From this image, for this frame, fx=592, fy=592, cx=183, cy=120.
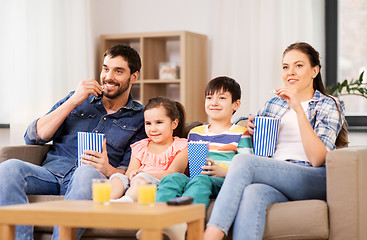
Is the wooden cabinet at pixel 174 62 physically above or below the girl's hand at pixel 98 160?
above

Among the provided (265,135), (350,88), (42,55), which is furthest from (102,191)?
(42,55)

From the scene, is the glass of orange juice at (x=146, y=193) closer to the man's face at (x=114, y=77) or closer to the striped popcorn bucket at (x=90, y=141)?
the striped popcorn bucket at (x=90, y=141)

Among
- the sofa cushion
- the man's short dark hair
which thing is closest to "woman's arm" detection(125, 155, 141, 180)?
the man's short dark hair

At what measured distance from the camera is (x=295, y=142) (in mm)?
2686

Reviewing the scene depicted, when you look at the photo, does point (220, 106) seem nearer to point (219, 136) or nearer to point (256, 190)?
point (219, 136)

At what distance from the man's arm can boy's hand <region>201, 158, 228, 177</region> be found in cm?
75

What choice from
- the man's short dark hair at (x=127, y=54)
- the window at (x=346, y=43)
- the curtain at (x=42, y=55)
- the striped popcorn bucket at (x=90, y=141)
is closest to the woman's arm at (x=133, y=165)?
the striped popcorn bucket at (x=90, y=141)

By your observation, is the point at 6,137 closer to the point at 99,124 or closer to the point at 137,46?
the point at 137,46

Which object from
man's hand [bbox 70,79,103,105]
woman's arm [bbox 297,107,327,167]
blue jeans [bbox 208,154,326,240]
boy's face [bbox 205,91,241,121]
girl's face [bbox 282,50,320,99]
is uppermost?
girl's face [bbox 282,50,320,99]

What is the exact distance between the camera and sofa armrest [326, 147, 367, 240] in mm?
2305

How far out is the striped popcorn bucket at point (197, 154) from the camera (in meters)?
2.42

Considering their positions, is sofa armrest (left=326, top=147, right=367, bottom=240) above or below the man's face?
below

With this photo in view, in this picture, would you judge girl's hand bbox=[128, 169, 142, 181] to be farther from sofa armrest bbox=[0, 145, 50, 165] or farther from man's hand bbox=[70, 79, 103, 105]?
sofa armrest bbox=[0, 145, 50, 165]

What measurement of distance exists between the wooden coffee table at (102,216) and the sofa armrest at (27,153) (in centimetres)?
87
